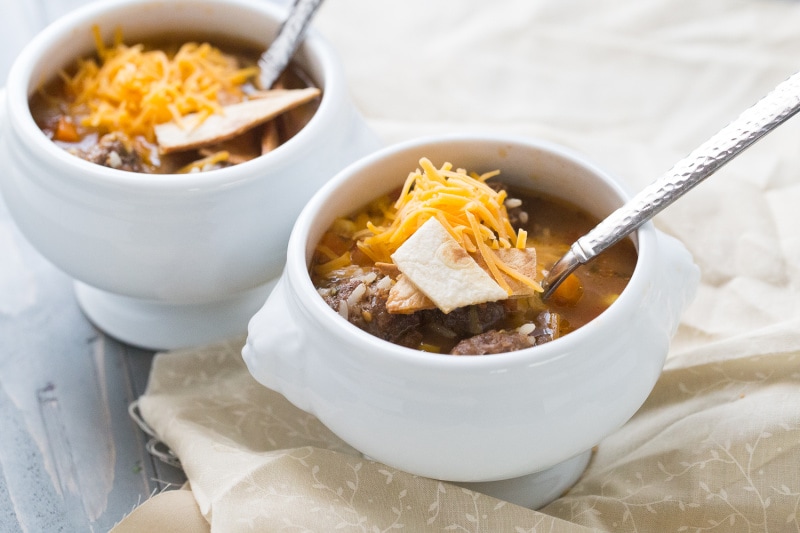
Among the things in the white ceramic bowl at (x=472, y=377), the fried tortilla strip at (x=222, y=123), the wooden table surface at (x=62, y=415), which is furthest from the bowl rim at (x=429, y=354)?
the wooden table surface at (x=62, y=415)

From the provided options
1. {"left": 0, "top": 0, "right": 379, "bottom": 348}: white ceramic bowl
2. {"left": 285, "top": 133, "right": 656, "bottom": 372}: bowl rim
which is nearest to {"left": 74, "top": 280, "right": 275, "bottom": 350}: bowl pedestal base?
{"left": 0, "top": 0, "right": 379, "bottom": 348}: white ceramic bowl

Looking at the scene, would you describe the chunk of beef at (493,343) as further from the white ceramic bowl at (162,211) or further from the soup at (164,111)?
the soup at (164,111)

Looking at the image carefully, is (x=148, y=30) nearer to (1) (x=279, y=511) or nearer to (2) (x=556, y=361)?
(1) (x=279, y=511)

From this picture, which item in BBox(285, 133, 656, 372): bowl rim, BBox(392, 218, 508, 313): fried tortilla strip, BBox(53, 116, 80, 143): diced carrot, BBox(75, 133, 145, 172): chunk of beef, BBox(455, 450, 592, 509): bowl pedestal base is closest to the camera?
BBox(285, 133, 656, 372): bowl rim

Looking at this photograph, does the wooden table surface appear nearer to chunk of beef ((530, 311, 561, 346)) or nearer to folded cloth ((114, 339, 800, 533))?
folded cloth ((114, 339, 800, 533))

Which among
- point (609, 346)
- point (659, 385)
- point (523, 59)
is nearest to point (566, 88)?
point (523, 59)

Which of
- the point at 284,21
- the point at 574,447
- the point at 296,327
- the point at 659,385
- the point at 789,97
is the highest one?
the point at 789,97

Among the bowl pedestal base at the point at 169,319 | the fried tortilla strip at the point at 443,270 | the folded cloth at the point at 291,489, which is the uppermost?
the fried tortilla strip at the point at 443,270
